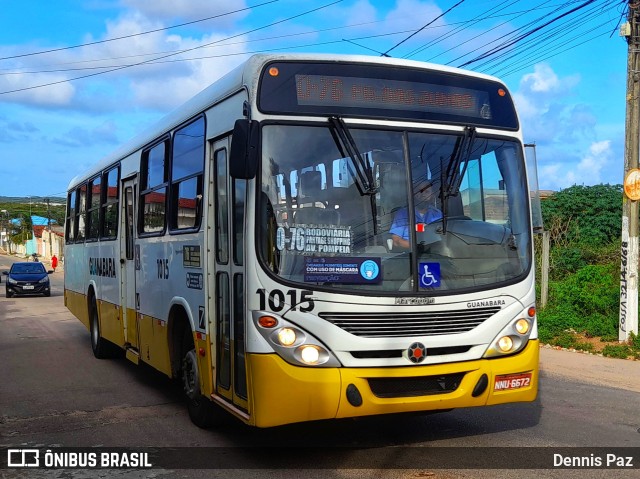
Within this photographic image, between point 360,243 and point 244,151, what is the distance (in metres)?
1.10

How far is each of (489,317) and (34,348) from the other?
10.5 meters

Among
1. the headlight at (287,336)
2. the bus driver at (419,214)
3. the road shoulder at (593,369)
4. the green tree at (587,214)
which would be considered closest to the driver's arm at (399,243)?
the bus driver at (419,214)

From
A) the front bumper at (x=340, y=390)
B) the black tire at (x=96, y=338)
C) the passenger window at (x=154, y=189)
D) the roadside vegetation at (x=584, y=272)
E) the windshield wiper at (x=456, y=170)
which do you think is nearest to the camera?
the front bumper at (x=340, y=390)

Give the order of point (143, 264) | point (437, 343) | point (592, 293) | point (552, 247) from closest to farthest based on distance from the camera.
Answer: point (437, 343) < point (143, 264) < point (592, 293) < point (552, 247)

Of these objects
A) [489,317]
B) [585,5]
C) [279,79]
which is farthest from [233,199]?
[585,5]

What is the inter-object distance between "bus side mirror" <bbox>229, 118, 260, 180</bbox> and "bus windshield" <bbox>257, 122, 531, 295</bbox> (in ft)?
0.41

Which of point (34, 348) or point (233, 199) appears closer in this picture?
point (233, 199)

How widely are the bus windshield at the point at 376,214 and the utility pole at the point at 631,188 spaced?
7515 mm

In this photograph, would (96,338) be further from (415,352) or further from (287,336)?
(415,352)

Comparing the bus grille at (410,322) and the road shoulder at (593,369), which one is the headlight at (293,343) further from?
the road shoulder at (593,369)

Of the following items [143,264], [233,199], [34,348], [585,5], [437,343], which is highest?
[585,5]

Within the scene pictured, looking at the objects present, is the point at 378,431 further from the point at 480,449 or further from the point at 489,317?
the point at 489,317

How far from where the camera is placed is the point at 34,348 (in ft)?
45.3

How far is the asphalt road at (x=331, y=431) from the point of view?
228 inches
